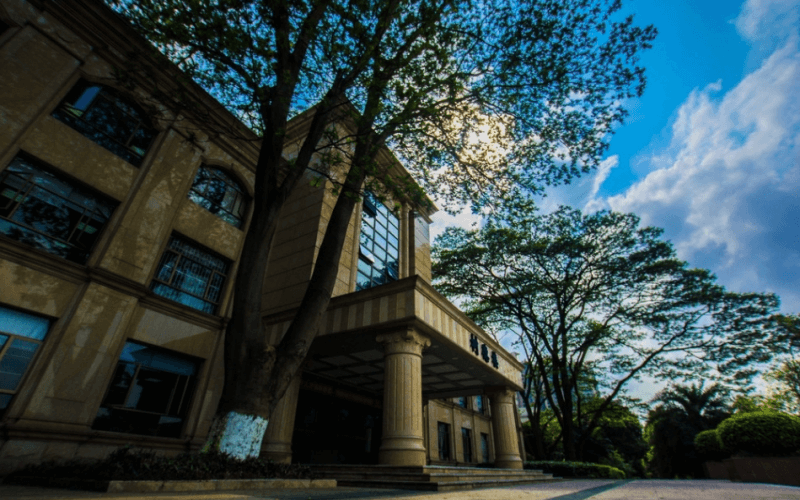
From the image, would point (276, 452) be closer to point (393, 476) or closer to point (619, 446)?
point (393, 476)

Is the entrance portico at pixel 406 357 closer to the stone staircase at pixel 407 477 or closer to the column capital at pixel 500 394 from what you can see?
the column capital at pixel 500 394

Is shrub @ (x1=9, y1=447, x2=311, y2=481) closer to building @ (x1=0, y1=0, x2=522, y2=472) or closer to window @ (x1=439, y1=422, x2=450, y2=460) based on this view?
building @ (x1=0, y1=0, x2=522, y2=472)

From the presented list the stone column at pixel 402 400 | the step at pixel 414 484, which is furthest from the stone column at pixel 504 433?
the stone column at pixel 402 400

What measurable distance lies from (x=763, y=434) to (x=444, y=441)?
13393 mm

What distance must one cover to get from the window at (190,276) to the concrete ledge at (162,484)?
20.0 ft

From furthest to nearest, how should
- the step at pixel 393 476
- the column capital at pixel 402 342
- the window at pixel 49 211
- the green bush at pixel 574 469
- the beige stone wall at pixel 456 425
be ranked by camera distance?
the beige stone wall at pixel 456 425 → the green bush at pixel 574 469 → the column capital at pixel 402 342 → the window at pixel 49 211 → the step at pixel 393 476

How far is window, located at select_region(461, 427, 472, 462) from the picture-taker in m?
21.2

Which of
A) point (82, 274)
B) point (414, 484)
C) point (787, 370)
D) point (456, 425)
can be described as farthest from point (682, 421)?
point (82, 274)

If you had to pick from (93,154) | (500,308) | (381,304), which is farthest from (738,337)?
(93,154)

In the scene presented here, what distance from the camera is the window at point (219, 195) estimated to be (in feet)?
41.6

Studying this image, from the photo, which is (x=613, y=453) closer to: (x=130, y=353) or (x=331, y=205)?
(x=331, y=205)

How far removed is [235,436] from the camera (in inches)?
237

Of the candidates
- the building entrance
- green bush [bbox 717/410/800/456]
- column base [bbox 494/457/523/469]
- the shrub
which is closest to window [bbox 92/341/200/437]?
the shrub

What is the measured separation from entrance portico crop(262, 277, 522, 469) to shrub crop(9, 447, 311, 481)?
330 cm
